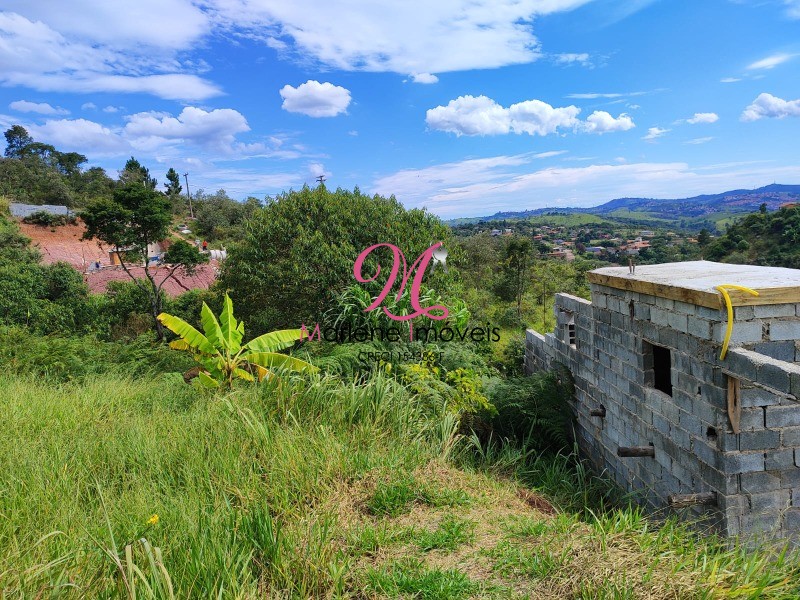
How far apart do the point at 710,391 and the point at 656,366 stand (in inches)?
46.9

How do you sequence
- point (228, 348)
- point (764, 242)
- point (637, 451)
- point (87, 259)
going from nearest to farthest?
point (637, 451), point (228, 348), point (764, 242), point (87, 259)

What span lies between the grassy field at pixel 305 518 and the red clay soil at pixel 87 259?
21.1 m

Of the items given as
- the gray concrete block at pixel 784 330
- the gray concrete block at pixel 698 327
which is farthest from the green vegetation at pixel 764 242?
the gray concrete block at pixel 698 327

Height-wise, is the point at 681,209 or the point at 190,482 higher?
the point at 681,209

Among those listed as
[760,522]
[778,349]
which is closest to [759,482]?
[760,522]

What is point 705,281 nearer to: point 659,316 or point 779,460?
point 659,316

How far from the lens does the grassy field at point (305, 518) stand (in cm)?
256

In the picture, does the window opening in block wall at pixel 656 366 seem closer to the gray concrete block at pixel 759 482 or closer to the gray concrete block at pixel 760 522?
the gray concrete block at pixel 759 482

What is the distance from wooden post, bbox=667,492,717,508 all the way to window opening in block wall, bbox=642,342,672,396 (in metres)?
1.29

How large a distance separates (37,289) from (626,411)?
65.6 ft

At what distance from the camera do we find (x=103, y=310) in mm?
19078

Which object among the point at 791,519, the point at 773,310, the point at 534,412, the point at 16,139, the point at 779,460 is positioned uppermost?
the point at 16,139

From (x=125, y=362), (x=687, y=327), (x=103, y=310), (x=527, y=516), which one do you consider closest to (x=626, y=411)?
(x=687, y=327)

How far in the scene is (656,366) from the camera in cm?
573
